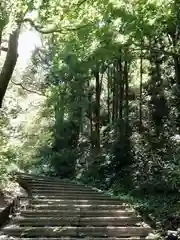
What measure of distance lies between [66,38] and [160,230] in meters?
8.85

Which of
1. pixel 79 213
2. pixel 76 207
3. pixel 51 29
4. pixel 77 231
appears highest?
pixel 51 29

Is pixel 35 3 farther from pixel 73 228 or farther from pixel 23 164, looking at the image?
pixel 23 164

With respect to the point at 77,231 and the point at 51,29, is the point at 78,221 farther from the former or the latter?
the point at 51,29

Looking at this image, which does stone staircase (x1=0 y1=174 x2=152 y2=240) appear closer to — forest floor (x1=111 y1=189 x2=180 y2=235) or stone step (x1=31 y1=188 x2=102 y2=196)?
forest floor (x1=111 y1=189 x2=180 y2=235)

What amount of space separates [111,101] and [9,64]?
9351 mm

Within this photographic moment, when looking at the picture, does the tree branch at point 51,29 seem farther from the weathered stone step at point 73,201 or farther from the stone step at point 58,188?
the weathered stone step at point 73,201

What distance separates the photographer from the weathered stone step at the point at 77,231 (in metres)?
6.09

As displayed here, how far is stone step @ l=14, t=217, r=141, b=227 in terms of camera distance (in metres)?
6.75

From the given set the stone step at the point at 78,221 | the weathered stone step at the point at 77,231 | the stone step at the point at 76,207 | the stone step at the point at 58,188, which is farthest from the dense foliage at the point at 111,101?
the weathered stone step at the point at 77,231

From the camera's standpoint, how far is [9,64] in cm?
1227

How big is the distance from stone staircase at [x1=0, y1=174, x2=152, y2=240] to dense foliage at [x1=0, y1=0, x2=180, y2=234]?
114 centimetres

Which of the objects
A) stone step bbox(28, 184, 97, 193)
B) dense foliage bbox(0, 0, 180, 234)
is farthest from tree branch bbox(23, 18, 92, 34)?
stone step bbox(28, 184, 97, 193)

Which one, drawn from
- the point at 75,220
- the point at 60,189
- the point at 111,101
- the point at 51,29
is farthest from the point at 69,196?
the point at 111,101

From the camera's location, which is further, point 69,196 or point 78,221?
point 69,196
